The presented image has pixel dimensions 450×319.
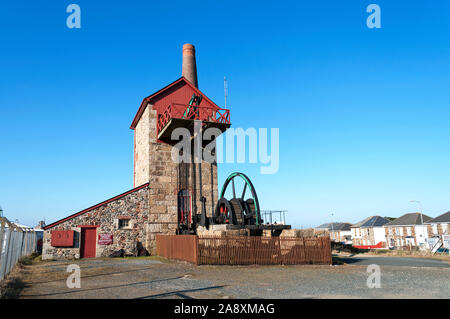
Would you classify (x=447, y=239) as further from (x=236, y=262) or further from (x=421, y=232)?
(x=421, y=232)

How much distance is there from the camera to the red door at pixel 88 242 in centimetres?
2064

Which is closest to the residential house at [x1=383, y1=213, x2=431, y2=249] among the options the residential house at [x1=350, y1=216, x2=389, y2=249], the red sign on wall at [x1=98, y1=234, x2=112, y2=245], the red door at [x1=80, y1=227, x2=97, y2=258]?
the residential house at [x1=350, y1=216, x2=389, y2=249]

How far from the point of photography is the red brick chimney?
2845 cm

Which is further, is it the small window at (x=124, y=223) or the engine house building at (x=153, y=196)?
the small window at (x=124, y=223)

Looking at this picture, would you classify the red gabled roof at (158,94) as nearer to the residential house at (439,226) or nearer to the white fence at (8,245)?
the white fence at (8,245)

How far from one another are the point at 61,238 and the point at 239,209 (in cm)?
1066

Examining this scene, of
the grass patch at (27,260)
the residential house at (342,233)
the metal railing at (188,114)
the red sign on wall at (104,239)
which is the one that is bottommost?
the residential house at (342,233)

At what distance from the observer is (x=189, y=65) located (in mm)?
28953

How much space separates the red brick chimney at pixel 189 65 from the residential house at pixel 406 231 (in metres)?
41.8

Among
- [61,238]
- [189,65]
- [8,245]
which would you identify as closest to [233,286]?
[8,245]

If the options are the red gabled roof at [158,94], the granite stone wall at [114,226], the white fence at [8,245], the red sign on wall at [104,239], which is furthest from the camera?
the red gabled roof at [158,94]

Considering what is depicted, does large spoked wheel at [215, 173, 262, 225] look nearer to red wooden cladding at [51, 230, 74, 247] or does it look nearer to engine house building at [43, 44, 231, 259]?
engine house building at [43, 44, 231, 259]

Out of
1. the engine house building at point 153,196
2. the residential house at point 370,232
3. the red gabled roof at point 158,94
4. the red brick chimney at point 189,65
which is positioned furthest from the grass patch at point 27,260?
the residential house at point 370,232
